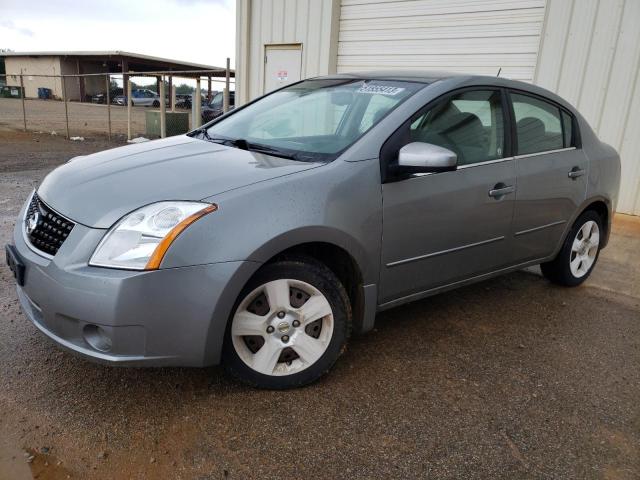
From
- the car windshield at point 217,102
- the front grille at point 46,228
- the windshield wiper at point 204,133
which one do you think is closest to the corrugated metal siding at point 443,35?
the windshield wiper at point 204,133

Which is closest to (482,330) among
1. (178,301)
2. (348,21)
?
(178,301)

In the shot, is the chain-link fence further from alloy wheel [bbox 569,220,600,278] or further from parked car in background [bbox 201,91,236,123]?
alloy wheel [bbox 569,220,600,278]

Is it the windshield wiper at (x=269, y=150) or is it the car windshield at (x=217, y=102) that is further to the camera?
the car windshield at (x=217, y=102)

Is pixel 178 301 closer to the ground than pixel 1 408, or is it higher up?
higher up

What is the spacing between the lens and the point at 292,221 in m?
2.50

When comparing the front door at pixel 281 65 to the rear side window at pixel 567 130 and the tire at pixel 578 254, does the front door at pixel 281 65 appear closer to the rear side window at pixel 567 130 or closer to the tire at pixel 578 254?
the rear side window at pixel 567 130

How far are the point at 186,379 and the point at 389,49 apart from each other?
718 cm

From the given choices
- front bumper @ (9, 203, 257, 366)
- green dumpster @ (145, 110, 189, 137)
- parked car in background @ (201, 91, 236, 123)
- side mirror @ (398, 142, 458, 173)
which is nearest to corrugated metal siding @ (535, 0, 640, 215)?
side mirror @ (398, 142, 458, 173)

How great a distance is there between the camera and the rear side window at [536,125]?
3.70 meters

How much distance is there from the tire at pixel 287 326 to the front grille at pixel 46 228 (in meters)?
0.84

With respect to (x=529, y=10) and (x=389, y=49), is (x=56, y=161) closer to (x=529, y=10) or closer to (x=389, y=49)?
(x=389, y=49)

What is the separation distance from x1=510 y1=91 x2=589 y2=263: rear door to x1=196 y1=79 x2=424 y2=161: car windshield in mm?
980

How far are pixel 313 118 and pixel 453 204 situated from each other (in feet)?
3.38

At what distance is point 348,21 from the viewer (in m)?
9.08
